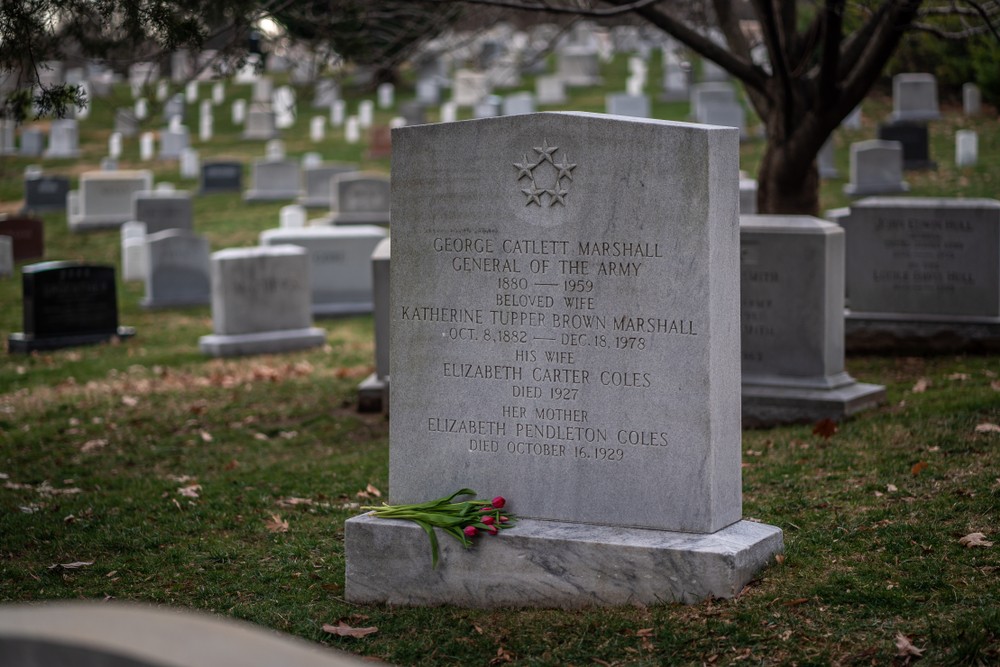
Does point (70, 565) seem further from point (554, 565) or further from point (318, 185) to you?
point (318, 185)

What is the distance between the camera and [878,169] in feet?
72.3

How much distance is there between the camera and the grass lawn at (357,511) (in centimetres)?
489

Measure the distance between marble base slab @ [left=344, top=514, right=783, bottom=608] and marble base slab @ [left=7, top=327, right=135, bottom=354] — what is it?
34.8 ft

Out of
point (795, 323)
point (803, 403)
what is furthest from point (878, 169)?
point (803, 403)

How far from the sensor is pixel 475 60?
1475 centimetres

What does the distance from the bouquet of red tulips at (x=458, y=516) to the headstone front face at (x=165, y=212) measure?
1850 centimetres

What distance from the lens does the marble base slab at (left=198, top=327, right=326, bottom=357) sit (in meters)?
14.4

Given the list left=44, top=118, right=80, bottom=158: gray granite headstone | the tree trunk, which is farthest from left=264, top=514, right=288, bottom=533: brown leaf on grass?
left=44, top=118, right=80, bottom=158: gray granite headstone

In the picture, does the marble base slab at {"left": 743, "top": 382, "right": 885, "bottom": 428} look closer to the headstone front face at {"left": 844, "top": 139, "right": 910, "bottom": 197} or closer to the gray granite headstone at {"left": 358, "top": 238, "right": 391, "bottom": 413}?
the gray granite headstone at {"left": 358, "top": 238, "right": 391, "bottom": 413}

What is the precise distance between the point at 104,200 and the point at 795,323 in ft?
66.3

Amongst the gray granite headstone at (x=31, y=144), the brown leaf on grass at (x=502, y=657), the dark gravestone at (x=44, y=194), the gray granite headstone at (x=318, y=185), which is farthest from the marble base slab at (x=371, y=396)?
A: the gray granite headstone at (x=31, y=144)

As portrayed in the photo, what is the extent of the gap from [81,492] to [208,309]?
10288 mm

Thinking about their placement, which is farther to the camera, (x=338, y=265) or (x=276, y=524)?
(x=338, y=265)

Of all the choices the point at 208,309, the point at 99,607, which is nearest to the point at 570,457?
the point at 99,607
